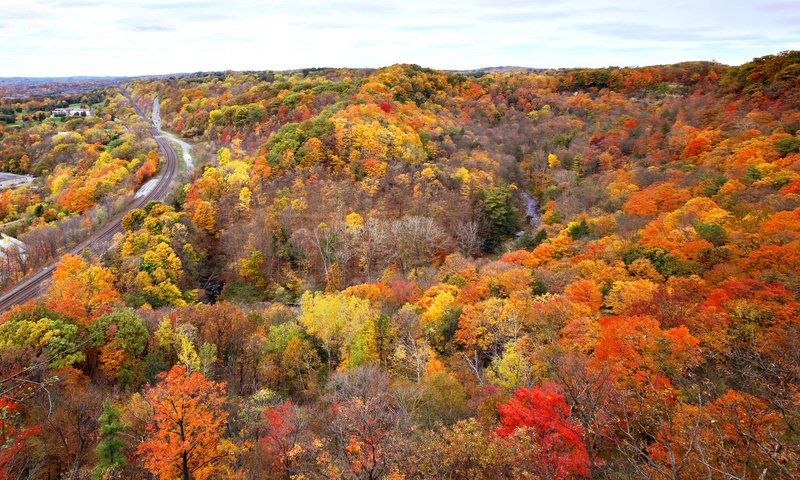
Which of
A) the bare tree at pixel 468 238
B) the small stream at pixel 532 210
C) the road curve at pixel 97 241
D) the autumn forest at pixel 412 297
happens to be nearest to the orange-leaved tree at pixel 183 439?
the autumn forest at pixel 412 297

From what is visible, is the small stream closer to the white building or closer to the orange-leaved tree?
the orange-leaved tree

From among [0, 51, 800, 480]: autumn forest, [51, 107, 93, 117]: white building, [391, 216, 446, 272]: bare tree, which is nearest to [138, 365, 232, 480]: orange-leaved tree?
[0, 51, 800, 480]: autumn forest

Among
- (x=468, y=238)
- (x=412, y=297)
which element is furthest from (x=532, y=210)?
(x=412, y=297)

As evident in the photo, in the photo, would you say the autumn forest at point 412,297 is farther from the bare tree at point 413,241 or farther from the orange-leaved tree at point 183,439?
the bare tree at point 413,241

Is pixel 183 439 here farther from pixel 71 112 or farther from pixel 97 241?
pixel 71 112

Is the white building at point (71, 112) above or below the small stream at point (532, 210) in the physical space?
above

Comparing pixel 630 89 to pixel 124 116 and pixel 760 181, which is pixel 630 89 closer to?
pixel 760 181
